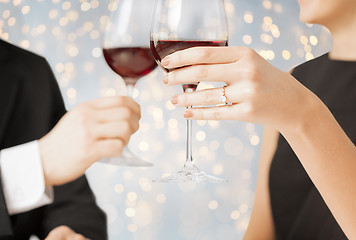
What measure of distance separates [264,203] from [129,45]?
1.63 ft

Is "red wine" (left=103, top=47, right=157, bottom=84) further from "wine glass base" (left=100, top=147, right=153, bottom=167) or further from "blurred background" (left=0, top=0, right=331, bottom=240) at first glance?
"blurred background" (left=0, top=0, right=331, bottom=240)

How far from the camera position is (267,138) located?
1.12 meters

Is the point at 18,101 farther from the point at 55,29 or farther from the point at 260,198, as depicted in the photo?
the point at 260,198

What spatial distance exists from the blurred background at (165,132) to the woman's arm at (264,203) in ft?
0.65

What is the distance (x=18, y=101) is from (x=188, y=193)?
55 centimetres

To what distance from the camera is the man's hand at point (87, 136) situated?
0.68 meters

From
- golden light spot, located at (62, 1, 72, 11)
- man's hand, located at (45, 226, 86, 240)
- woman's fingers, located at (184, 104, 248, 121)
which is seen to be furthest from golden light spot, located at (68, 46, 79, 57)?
woman's fingers, located at (184, 104, 248, 121)

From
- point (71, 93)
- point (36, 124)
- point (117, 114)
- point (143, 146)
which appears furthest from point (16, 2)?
point (117, 114)

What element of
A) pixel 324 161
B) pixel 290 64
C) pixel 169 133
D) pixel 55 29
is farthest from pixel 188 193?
pixel 324 161

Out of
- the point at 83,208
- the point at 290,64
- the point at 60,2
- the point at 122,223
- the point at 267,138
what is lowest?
the point at 122,223

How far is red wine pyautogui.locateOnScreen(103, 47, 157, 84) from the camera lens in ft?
2.60

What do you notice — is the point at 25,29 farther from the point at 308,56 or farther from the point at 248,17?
the point at 308,56

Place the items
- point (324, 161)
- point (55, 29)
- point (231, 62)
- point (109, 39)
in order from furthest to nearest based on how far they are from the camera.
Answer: point (55, 29) → point (109, 39) → point (324, 161) → point (231, 62)

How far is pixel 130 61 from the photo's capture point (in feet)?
2.60
